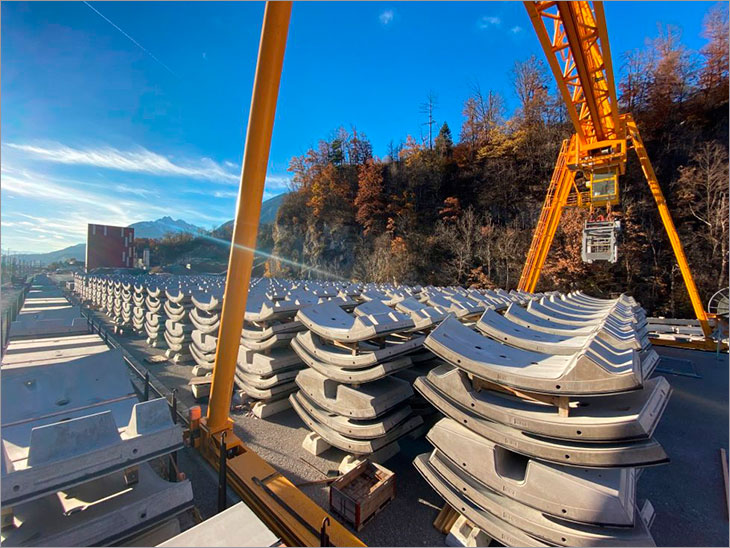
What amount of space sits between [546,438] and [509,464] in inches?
15.1

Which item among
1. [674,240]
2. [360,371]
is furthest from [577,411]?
[674,240]

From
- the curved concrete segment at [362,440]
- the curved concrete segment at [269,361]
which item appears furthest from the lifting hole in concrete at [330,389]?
the curved concrete segment at [269,361]

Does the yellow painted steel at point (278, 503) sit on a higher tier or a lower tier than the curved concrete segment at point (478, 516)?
lower

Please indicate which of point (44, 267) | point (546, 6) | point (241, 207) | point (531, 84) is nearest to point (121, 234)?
point (44, 267)

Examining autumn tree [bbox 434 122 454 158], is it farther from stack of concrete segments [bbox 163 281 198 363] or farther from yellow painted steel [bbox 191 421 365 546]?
yellow painted steel [bbox 191 421 365 546]

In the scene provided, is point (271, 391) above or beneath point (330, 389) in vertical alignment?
beneath

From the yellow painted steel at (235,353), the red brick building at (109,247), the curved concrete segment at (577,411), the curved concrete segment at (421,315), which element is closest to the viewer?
the curved concrete segment at (577,411)

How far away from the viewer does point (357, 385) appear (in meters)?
2.88

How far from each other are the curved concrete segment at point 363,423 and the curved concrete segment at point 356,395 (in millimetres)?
102

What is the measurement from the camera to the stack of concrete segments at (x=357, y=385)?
2688 millimetres

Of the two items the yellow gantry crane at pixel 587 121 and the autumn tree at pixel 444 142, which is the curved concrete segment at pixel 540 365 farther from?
the autumn tree at pixel 444 142

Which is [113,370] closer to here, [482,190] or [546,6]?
[546,6]

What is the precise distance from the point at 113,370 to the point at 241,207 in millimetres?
1769

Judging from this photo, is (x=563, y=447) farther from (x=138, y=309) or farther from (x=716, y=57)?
(x=716, y=57)
